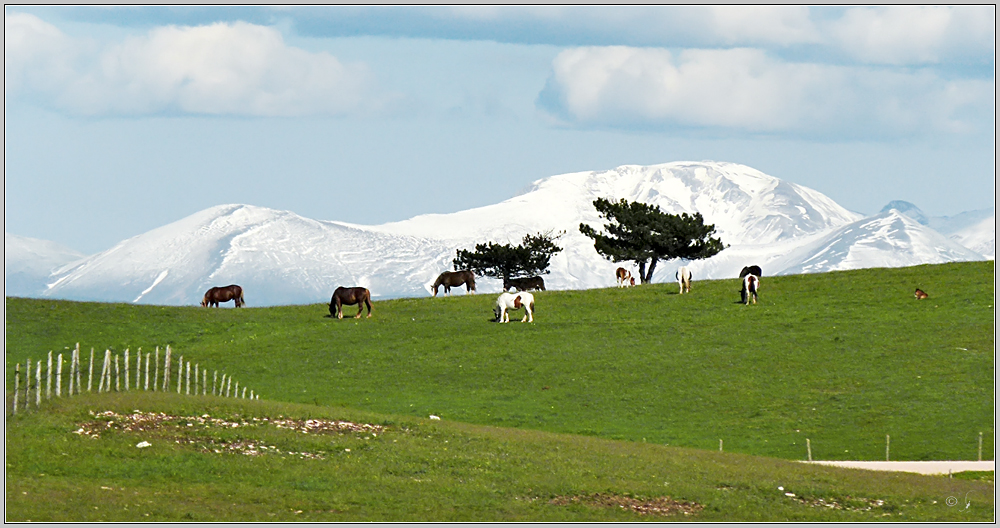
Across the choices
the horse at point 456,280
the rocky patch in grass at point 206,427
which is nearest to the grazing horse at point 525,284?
the horse at point 456,280

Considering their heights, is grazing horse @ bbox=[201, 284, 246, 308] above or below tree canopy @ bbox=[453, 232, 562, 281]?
below

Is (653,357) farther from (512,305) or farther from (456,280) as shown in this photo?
(456,280)

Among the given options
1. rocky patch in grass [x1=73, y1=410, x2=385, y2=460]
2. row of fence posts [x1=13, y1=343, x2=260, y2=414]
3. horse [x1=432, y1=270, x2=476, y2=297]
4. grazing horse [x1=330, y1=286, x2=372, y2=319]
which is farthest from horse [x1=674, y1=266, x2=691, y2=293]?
rocky patch in grass [x1=73, y1=410, x2=385, y2=460]

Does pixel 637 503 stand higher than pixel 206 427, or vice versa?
pixel 206 427

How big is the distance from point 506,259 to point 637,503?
281 ft

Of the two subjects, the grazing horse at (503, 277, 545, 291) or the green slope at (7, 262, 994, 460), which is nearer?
the green slope at (7, 262, 994, 460)

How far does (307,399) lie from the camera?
45.0m

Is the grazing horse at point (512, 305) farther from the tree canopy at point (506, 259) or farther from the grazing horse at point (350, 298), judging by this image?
the tree canopy at point (506, 259)

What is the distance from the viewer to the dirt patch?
2497 cm

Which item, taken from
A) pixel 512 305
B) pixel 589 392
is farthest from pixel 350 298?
pixel 589 392

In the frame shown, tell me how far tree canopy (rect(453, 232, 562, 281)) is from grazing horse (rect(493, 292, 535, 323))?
1891 inches

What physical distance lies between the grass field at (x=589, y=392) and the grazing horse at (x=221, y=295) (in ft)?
18.7

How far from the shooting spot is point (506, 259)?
111 meters

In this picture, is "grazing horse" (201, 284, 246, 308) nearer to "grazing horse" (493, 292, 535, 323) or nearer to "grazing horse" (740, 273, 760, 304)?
"grazing horse" (493, 292, 535, 323)
